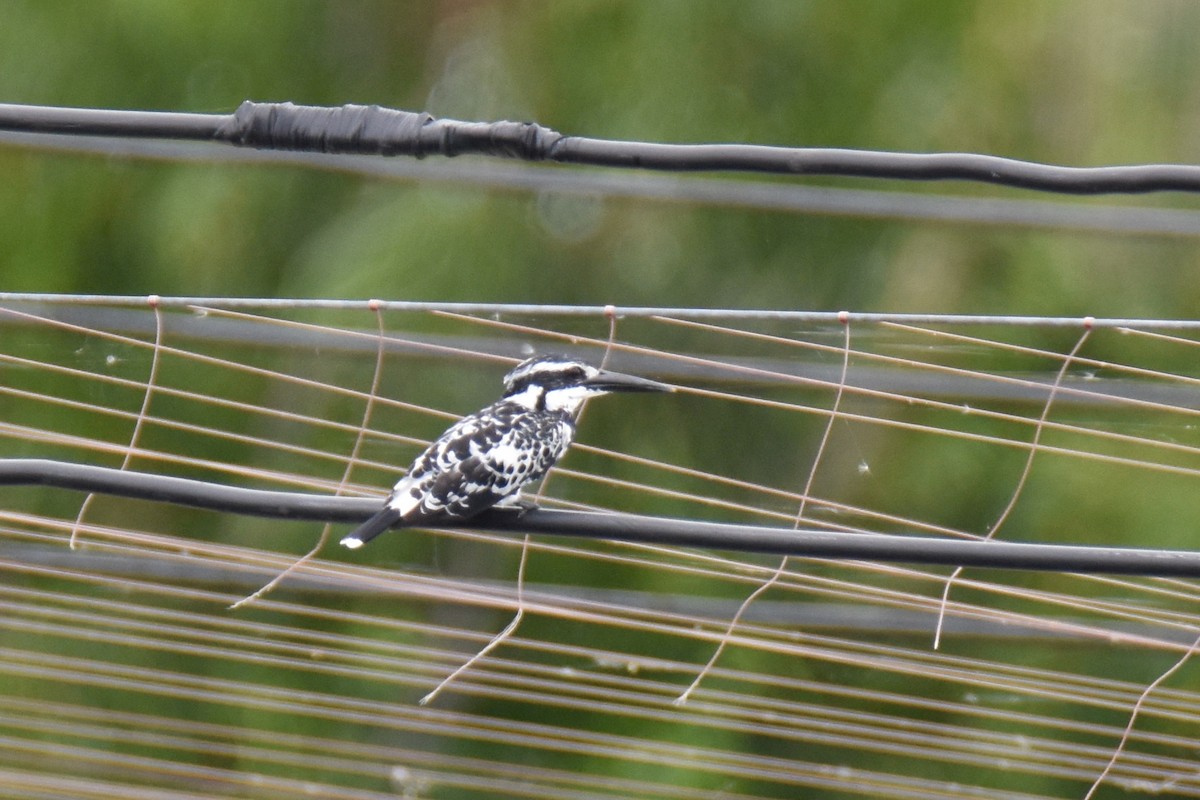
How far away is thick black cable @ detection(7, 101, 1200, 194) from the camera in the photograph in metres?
2.23

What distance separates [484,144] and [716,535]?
29.9 inches

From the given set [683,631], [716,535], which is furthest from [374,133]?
[683,631]

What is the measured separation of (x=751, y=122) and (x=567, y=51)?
76 cm

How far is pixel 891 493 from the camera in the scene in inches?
221

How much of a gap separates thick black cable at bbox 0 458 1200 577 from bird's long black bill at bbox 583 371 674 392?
1029mm

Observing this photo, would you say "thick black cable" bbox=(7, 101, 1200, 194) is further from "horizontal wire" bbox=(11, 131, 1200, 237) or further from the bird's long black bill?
"horizontal wire" bbox=(11, 131, 1200, 237)

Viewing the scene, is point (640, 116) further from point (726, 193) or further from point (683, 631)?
point (683, 631)

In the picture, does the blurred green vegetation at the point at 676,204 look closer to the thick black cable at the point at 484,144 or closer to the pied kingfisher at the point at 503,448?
the pied kingfisher at the point at 503,448

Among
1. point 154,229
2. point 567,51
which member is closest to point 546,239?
point 567,51

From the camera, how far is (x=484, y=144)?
2.38 meters

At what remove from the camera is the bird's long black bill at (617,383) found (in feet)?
10.6

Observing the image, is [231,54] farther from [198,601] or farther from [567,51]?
[198,601]

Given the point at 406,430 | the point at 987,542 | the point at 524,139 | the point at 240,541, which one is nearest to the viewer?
the point at 987,542

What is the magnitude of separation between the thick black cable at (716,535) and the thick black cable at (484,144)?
22.1 inches
